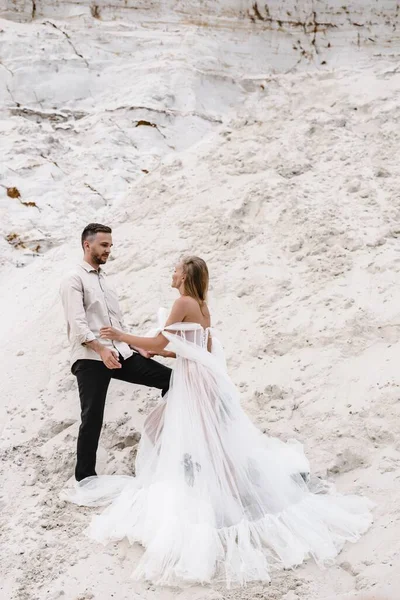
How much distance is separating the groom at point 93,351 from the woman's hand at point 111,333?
2.5 inches

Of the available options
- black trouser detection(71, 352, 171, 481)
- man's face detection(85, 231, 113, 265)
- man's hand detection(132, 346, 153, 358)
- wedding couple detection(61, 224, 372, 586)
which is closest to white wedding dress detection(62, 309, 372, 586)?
wedding couple detection(61, 224, 372, 586)

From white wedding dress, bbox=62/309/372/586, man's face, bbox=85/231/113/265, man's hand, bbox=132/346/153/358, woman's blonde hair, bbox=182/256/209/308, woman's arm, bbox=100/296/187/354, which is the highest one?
man's face, bbox=85/231/113/265

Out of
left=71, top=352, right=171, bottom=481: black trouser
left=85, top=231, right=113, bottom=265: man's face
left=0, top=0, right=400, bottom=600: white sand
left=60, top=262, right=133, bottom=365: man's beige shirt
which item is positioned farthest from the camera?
left=85, top=231, right=113, bottom=265: man's face

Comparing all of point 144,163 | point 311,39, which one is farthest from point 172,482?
point 311,39

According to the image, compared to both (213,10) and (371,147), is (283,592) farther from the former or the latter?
(213,10)

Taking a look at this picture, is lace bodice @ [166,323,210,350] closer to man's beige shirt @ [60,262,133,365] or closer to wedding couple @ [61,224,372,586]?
wedding couple @ [61,224,372,586]

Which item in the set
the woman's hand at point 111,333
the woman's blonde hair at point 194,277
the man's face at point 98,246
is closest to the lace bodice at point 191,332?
the woman's blonde hair at point 194,277

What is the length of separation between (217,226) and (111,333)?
2433 millimetres

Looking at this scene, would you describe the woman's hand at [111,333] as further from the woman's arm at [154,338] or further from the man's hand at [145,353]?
the man's hand at [145,353]

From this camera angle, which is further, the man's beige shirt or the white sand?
the man's beige shirt

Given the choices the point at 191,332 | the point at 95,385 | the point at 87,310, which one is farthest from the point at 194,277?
the point at 95,385

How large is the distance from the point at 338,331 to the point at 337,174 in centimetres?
224

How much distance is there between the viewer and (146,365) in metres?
3.56

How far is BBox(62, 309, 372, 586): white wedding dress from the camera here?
103 inches
